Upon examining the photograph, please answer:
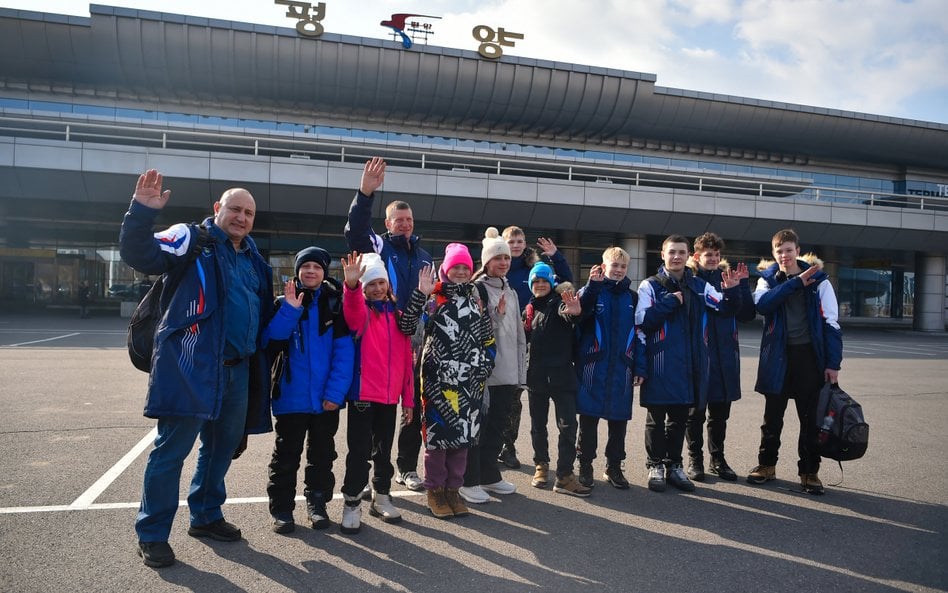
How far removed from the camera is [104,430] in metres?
6.12

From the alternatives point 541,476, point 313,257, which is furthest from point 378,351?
point 541,476

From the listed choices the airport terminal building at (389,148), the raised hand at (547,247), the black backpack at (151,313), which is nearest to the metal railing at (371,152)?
the airport terminal building at (389,148)

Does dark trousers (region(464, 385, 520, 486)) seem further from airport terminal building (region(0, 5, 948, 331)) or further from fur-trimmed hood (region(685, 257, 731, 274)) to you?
airport terminal building (region(0, 5, 948, 331))

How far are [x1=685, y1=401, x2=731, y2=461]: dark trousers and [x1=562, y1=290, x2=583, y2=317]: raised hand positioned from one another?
1452 mm

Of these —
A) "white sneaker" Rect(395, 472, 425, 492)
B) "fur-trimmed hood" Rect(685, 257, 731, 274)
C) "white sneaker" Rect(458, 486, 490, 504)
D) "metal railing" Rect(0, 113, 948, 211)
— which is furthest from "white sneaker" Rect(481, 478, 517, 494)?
"metal railing" Rect(0, 113, 948, 211)

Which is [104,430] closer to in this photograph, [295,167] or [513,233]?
[513,233]

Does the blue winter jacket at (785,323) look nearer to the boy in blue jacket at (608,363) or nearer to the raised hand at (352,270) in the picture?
the boy in blue jacket at (608,363)

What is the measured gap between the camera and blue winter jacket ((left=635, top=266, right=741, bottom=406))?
4.90m

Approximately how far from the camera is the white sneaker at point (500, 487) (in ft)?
15.3

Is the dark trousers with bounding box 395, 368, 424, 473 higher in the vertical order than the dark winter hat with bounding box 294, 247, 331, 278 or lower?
lower

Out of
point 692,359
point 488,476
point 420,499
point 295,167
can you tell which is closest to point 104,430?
point 420,499

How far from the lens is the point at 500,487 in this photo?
15.3 feet

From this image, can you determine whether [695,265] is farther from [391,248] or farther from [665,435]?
[391,248]

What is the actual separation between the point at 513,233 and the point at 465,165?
15.5m
